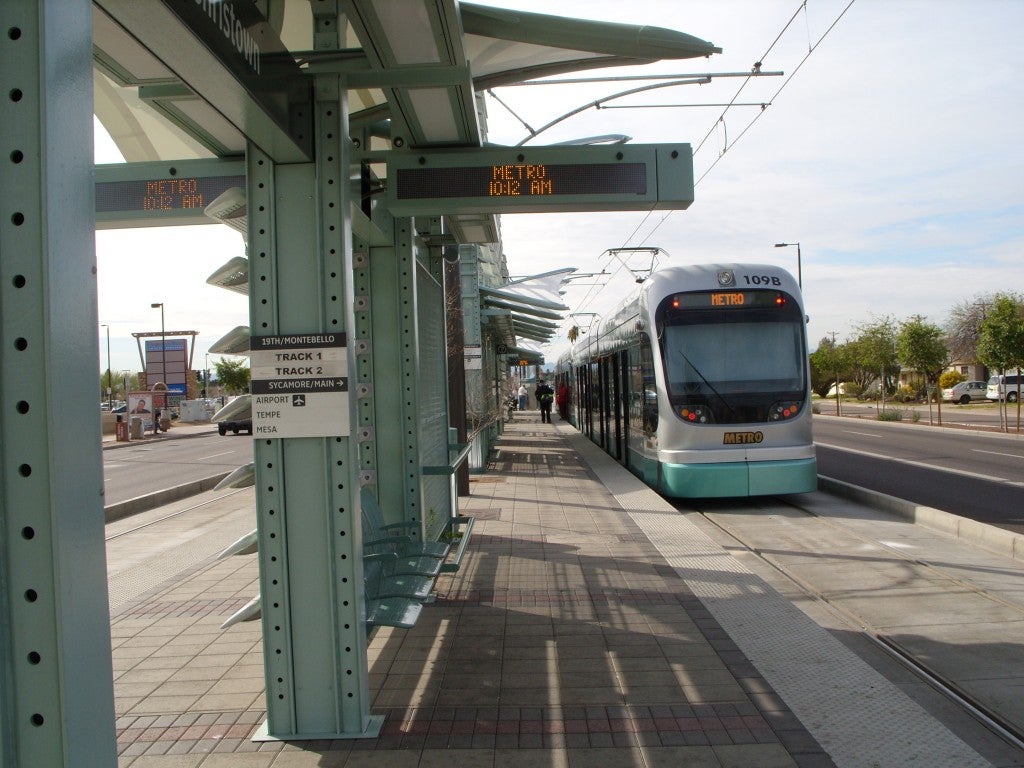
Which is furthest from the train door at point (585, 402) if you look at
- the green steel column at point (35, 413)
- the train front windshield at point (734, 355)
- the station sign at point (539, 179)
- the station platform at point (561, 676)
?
Result: the green steel column at point (35, 413)

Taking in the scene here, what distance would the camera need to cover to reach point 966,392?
54750mm

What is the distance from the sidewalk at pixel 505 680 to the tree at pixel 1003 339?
75.1ft

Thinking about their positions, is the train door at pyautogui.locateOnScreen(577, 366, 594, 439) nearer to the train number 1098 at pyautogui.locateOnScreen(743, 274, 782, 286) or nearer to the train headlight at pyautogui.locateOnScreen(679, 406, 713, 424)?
the train number 1098 at pyautogui.locateOnScreen(743, 274, 782, 286)

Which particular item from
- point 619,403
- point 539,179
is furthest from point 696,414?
point 539,179

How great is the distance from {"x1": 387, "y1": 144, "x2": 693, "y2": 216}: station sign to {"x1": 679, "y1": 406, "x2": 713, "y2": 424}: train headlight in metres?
6.91

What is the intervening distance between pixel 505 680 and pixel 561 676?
13.0 inches

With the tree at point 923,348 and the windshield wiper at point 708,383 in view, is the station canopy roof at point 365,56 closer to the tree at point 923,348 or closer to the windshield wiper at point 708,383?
the windshield wiper at point 708,383

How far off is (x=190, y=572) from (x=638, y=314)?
789 centimetres

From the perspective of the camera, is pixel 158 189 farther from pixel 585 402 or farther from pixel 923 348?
pixel 923 348

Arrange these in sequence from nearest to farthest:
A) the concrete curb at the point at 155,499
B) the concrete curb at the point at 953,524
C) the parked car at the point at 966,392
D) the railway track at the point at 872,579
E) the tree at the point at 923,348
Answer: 1. the railway track at the point at 872,579
2. the concrete curb at the point at 953,524
3. the concrete curb at the point at 155,499
4. the tree at the point at 923,348
5. the parked car at the point at 966,392

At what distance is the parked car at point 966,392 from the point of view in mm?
54438

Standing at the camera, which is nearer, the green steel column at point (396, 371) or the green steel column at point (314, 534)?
the green steel column at point (314, 534)

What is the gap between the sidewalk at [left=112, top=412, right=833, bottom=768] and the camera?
4160 mm

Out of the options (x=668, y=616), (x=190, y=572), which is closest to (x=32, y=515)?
(x=668, y=616)
